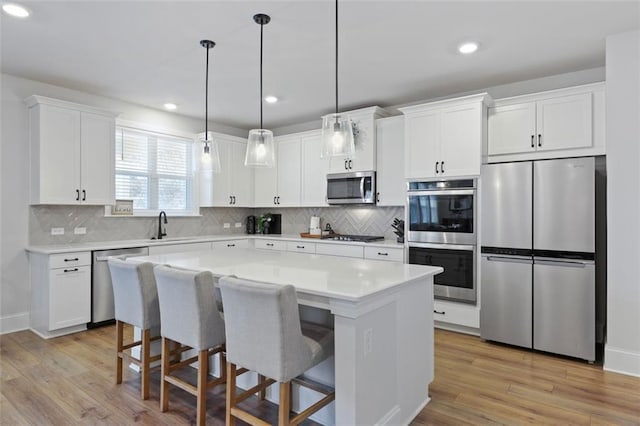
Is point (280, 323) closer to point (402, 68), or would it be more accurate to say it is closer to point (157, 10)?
point (157, 10)

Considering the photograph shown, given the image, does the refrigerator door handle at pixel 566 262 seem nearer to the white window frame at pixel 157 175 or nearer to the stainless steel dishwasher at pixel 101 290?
the white window frame at pixel 157 175

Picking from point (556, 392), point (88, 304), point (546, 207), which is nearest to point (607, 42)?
point (546, 207)

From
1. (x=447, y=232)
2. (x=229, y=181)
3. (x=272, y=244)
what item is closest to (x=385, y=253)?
(x=447, y=232)

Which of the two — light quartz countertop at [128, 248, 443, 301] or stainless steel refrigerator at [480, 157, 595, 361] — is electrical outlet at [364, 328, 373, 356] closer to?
light quartz countertop at [128, 248, 443, 301]

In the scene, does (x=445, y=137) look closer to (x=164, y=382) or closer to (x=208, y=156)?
(x=208, y=156)

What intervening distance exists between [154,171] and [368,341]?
4.29 metres

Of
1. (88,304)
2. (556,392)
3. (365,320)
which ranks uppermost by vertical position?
(365,320)

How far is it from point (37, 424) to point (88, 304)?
1.88m

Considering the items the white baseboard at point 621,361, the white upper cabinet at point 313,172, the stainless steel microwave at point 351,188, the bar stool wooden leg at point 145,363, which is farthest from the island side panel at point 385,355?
the white upper cabinet at point 313,172

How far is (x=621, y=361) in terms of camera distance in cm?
292

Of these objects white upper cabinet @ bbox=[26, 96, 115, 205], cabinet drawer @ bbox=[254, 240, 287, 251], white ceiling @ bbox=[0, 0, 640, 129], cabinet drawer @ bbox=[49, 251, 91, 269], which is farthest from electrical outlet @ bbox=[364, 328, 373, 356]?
white upper cabinet @ bbox=[26, 96, 115, 205]

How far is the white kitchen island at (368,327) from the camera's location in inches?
68.7

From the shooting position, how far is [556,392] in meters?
2.61

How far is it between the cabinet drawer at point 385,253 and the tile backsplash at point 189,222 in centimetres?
66
